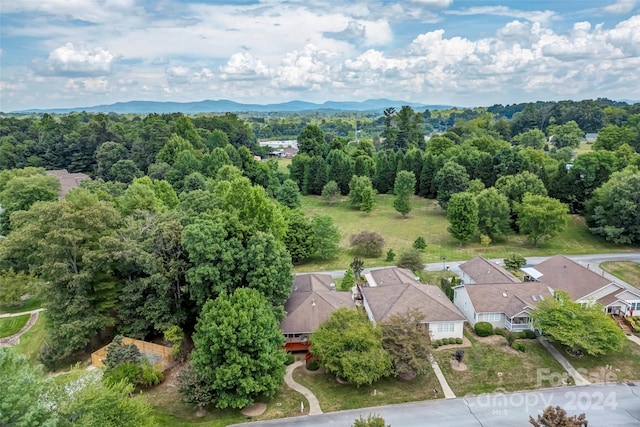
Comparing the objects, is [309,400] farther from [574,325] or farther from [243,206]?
[574,325]

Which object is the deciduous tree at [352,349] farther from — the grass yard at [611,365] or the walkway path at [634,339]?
the walkway path at [634,339]

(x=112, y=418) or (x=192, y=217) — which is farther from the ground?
(x=192, y=217)

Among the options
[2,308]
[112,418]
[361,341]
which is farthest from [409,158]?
[112,418]

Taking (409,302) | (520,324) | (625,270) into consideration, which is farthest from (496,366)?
(625,270)

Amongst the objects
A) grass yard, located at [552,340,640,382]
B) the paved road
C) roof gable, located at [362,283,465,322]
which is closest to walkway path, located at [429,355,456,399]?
the paved road

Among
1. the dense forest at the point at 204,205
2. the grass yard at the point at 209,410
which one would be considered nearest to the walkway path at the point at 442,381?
the grass yard at the point at 209,410

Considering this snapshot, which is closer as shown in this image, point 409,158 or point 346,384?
point 346,384
